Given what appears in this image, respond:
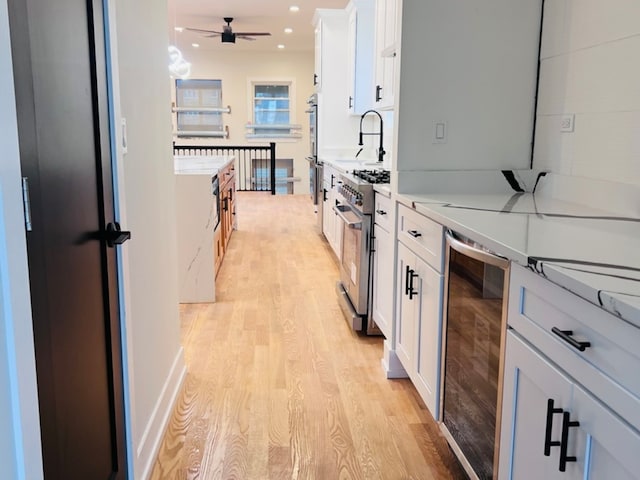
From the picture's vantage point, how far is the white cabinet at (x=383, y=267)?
2.84 metres

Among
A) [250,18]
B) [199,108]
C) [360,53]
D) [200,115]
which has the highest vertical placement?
[250,18]

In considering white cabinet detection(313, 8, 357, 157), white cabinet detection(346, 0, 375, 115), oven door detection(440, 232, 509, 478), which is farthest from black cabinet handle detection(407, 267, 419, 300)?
white cabinet detection(313, 8, 357, 157)

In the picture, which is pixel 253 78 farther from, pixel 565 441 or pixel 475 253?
pixel 565 441

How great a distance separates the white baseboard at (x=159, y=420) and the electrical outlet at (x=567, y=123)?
1.99 meters

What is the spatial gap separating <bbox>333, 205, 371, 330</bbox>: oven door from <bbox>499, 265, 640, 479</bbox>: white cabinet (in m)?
1.84

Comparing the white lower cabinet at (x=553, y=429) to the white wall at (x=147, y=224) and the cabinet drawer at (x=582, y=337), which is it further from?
the white wall at (x=147, y=224)

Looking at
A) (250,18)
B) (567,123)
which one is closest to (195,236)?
(567,123)

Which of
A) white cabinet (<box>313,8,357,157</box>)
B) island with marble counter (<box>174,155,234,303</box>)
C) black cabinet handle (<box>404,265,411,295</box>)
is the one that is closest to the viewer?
black cabinet handle (<box>404,265,411,295</box>)

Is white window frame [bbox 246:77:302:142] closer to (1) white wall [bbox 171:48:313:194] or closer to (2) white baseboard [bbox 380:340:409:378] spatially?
(1) white wall [bbox 171:48:313:194]

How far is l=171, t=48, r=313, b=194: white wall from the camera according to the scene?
38.2 ft

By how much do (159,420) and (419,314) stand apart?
1.11 meters

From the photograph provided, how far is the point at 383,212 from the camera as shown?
119 inches

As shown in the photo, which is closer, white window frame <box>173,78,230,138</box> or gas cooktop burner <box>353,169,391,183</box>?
gas cooktop burner <box>353,169,391,183</box>

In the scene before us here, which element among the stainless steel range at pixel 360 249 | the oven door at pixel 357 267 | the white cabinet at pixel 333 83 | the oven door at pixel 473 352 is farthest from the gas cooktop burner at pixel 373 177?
the white cabinet at pixel 333 83
